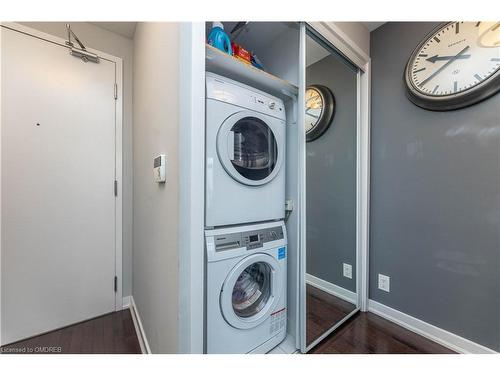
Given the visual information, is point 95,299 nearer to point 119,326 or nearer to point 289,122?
point 119,326

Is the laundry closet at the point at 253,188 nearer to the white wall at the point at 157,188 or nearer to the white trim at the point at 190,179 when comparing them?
the white trim at the point at 190,179

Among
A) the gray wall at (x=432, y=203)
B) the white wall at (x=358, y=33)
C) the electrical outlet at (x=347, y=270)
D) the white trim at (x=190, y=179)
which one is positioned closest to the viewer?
the white trim at (x=190, y=179)

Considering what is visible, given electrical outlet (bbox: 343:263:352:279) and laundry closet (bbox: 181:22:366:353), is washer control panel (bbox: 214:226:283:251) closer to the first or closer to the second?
laundry closet (bbox: 181:22:366:353)

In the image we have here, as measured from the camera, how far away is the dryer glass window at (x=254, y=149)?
1141 mm

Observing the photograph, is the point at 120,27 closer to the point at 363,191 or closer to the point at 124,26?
the point at 124,26

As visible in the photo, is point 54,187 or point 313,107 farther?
point 54,187

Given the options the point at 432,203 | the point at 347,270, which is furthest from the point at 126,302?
the point at 432,203

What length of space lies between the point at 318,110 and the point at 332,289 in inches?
52.2

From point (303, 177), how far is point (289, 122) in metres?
0.39

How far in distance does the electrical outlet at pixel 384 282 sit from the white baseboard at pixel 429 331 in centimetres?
14

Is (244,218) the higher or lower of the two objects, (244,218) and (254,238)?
the higher

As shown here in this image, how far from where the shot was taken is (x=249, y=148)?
3.97 ft


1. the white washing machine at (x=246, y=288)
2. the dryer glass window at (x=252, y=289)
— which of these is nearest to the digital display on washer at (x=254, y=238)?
the white washing machine at (x=246, y=288)
